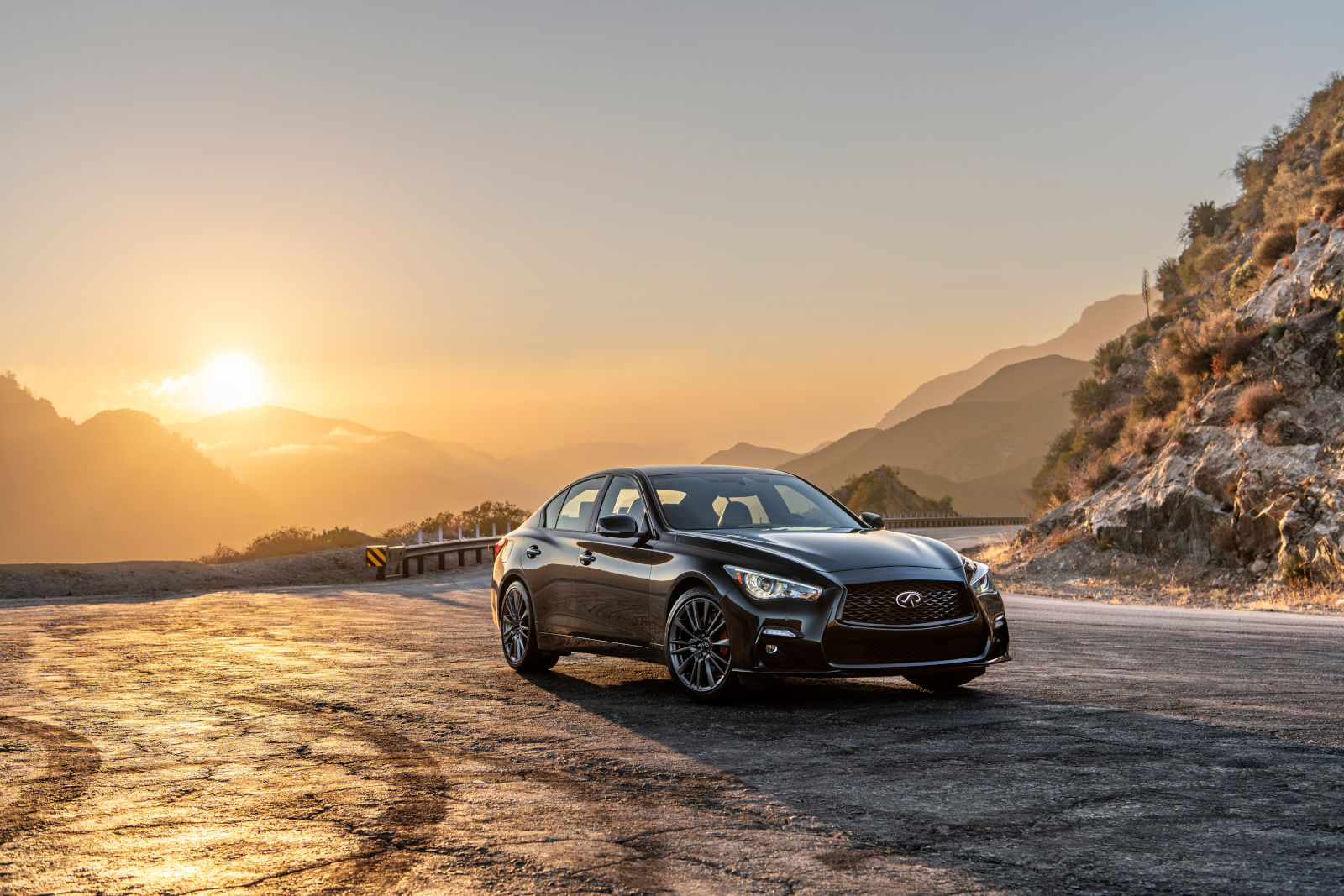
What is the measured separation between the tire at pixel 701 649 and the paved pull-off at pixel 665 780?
17 centimetres

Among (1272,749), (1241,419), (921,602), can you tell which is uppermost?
(1241,419)

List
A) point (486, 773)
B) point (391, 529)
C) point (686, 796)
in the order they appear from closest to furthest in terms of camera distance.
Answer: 1. point (686, 796)
2. point (486, 773)
3. point (391, 529)

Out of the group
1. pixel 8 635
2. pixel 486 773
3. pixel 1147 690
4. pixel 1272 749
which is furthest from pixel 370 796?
pixel 8 635

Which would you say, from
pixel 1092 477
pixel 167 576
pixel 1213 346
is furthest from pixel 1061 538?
pixel 167 576

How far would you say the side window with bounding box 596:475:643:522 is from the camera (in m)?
9.79

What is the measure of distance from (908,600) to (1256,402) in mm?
18119

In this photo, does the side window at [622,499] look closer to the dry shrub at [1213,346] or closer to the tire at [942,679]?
the tire at [942,679]

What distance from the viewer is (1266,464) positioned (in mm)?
21797

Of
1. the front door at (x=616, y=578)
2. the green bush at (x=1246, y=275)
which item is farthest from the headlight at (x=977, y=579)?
the green bush at (x=1246, y=275)

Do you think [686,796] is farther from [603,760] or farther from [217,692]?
[217,692]

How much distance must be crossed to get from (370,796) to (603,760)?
138 cm

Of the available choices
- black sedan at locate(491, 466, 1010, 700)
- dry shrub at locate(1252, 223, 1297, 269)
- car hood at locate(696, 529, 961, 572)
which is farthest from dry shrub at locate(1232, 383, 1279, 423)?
car hood at locate(696, 529, 961, 572)

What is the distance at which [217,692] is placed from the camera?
31.5 feet

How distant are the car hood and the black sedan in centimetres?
2
